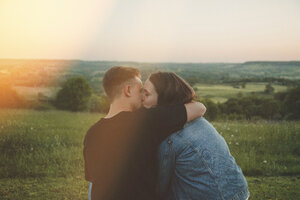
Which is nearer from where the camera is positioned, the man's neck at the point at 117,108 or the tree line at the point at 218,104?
the man's neck at the point at 117,108

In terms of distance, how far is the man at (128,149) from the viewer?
2.36m

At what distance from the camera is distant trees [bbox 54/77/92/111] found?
49609 millimetres

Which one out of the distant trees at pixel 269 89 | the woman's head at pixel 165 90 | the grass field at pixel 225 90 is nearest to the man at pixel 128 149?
the woman's head at pixel 165 90

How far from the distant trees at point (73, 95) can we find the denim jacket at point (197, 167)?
48280 mm

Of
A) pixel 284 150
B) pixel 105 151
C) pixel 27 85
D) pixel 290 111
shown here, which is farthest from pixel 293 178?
pixel 290 111


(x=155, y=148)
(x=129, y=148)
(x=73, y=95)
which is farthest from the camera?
(x=73, y=95)

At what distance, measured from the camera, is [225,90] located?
175 feet

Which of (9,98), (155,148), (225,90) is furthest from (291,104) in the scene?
(155,148)

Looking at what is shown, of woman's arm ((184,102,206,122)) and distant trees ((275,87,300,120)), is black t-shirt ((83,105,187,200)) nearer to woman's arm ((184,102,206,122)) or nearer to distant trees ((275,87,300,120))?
A: woman's arm ((184,102,206,122))

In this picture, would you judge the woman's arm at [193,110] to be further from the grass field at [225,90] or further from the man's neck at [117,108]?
the grass field at [225,90]

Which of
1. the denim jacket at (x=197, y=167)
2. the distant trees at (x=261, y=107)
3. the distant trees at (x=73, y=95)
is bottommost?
the distant trees at (x=73, y=95)

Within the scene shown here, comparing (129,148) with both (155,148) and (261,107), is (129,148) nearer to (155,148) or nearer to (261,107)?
(155,148)

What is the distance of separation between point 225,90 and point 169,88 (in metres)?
52.7

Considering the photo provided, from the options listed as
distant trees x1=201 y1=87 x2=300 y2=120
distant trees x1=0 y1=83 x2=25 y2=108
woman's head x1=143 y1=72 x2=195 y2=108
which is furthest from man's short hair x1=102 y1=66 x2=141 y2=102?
distant trees x1=201 y1=87 x2=300 y2=120
